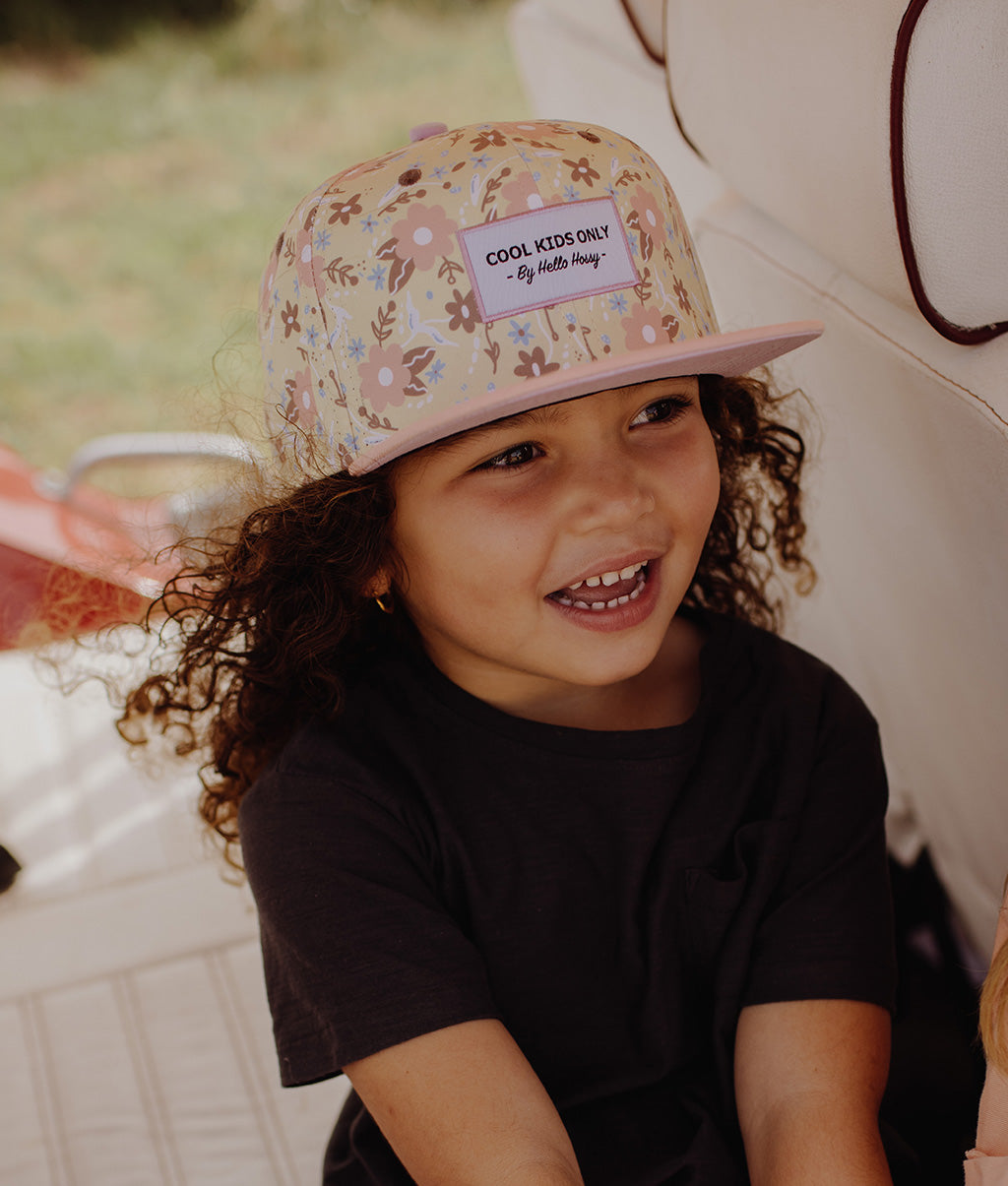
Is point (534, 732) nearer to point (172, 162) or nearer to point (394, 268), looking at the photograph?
point (394, 268)

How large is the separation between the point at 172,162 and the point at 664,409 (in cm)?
371

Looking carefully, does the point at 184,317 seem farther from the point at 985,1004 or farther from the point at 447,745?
the point at 985,1004

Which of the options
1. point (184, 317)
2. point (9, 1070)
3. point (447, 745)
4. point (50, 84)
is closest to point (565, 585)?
point (447, 745)

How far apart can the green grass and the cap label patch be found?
2138mm

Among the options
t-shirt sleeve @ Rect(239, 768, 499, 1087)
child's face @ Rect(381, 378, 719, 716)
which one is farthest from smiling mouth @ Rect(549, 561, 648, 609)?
t-shirt sleeve @ Rect(239, 768, 499, 1087)

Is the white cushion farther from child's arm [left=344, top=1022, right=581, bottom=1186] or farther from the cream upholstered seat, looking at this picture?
child's arm [left=344, top=1022, right=581, bottom=1186]

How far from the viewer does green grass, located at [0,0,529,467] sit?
3381 millimetres

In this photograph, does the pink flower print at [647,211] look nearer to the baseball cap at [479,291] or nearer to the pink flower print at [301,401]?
the baseball cap at [479,291]

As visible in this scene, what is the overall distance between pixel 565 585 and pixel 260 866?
316 millimetres

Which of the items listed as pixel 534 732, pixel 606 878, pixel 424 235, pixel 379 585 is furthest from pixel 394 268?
pixel 606 878

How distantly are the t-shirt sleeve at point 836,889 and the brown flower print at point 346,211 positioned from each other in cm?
55

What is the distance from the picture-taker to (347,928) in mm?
912

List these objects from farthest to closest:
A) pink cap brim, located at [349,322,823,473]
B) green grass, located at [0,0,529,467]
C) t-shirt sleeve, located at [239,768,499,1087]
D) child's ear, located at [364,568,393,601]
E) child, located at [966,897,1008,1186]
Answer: green grass, located at [0,0,529,467]
child's ear, located at [364,568,393,601]
t-shirt sleeve, located at [239,768,499,1087]
pink cap brim, located at [349,322,823,473]
child, located at [966,897,1008,1186]

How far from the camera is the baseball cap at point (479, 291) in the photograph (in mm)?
834
